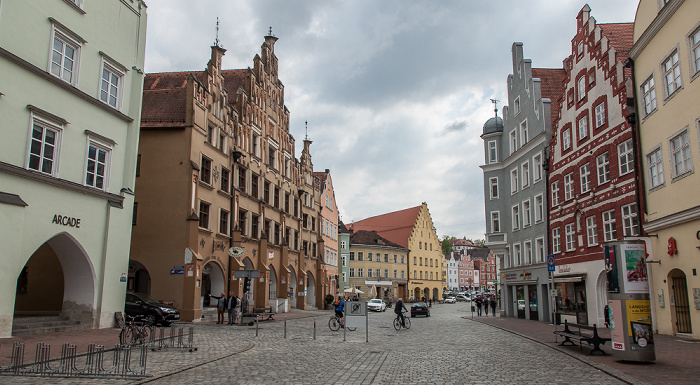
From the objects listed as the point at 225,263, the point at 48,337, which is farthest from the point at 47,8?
the point at 225,263

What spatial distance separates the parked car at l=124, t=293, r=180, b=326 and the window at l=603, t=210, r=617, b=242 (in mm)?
21329

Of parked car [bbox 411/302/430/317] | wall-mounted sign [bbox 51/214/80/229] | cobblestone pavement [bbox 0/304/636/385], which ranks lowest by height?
cobblestone pavement [bbox 0/304/636/385]

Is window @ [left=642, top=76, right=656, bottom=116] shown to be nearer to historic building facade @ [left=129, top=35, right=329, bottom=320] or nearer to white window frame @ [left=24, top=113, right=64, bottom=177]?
historic building facade @ [left=129, top=35, right=329, bottom=320]

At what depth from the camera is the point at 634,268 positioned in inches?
527

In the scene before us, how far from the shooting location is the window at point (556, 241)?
33.4m

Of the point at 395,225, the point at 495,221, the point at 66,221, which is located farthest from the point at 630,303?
the point at 395,225

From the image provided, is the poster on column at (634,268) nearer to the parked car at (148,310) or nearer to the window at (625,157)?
the window at (625,157)

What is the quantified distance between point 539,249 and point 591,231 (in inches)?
287

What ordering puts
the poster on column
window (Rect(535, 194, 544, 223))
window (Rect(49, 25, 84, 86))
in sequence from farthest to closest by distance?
window (Rect(535, 194, 544, 223)) < window (Rect(49, 25, 84, 86)) < the poster on column

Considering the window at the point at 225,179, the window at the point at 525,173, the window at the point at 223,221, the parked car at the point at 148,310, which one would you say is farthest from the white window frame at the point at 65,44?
the window at the point at 525,173

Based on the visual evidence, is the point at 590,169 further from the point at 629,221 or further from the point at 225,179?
the point at 225,179

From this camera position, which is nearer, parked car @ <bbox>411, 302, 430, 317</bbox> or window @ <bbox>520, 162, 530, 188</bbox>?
window @ <bbox>520, 162, 530, 188</bbox>

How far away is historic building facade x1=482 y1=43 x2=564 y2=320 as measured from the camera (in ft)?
117

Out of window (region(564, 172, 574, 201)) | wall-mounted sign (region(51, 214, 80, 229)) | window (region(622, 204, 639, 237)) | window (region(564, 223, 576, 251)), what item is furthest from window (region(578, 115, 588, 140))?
wall-mounted sign (region(51, 214, 80, 229))
